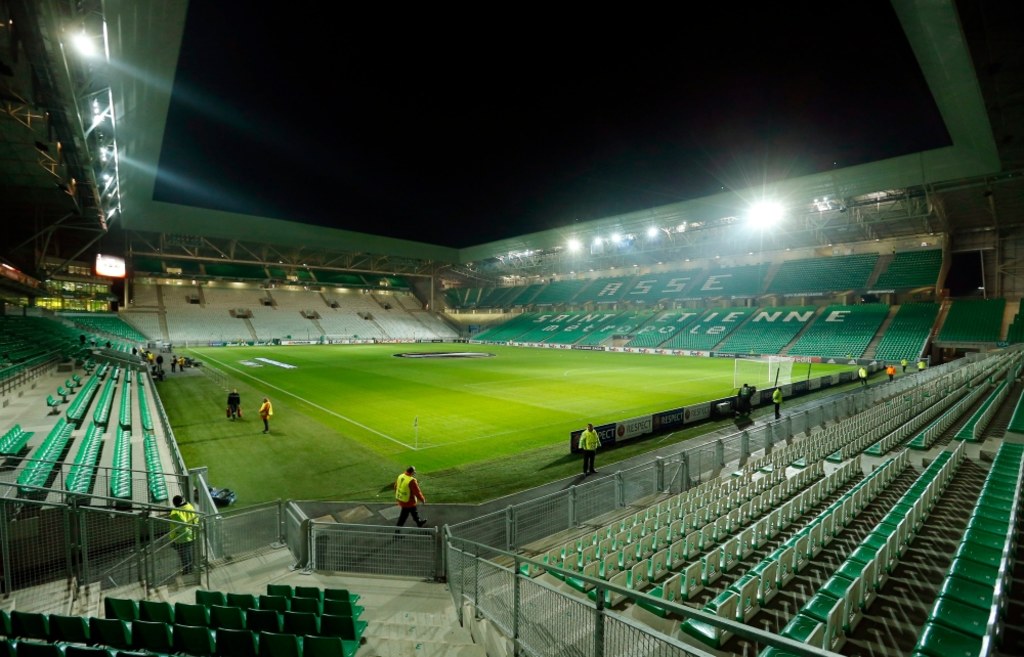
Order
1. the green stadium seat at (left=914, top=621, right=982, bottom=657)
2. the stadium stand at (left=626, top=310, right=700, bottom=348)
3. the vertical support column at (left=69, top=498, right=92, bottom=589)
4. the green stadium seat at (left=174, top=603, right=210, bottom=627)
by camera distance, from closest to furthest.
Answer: the green stadium seat at (left=914, top=621, right=982, bottom=657), the green stadium seat at (left=174, top=603, right=210, bottom=627), the vertical support column at (left=69, top=498, right=92, bottom=589), the stadium stand at (left=626, top=310, right=700, bottom=348)

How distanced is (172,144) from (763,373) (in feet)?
127

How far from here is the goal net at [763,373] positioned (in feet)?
83.5

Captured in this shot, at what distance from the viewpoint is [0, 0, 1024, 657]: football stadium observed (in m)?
4.36

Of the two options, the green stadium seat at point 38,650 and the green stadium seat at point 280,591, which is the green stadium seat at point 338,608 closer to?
the green stadium seat at point 280,591

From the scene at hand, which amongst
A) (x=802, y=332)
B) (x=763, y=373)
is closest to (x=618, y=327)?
(x=802, y=332)

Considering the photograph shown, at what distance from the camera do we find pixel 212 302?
6166cm

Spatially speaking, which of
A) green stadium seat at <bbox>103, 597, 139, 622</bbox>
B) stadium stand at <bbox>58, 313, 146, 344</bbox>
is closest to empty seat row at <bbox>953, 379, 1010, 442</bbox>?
green stadium seat at <bbox>103, 597, 139, 622</bbox>

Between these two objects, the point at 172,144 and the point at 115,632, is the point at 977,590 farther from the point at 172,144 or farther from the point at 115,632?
the point at 172,144

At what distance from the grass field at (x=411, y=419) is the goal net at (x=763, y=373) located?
1058 mm

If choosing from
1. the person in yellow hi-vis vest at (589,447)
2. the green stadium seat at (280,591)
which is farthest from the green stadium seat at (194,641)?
the person in yellow hi-vis vest at (589,447)

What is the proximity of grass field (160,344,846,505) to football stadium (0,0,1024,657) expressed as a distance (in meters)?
0.17

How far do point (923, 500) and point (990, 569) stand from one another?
2649 mm

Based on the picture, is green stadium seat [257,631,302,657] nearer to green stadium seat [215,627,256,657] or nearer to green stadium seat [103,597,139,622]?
green stadium seat [215,627,256,657]

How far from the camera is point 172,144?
26.8 m
